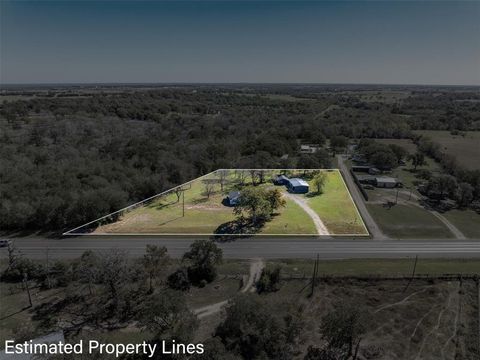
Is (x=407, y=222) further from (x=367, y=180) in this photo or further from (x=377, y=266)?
(x=367, y=180)

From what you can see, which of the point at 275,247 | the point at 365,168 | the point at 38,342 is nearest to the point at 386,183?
the point at 365,168

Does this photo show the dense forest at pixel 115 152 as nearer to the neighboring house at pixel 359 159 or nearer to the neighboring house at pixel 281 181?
the neighboring house at pixel 281 181

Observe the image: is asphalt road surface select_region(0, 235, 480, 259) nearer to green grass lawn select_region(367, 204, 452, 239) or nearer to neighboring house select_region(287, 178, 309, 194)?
green grass lawn select_region(367, 204, 452, 239)

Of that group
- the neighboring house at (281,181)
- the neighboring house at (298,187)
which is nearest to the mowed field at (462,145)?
the neighboring house at (298,187)

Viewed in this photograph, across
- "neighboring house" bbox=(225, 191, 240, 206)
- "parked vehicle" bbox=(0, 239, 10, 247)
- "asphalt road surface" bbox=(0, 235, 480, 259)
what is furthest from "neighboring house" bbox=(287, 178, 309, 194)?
"parked vehicle" bbox=(0, 239, 10, 247)

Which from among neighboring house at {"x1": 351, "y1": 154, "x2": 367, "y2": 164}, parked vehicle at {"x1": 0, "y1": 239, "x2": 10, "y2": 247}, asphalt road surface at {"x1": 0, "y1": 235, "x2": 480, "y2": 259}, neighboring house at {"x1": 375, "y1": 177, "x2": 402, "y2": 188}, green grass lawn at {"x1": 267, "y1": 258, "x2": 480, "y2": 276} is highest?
neighboring house at {"x1": 351, "y1": 154, "x2": 367, "y2": 164}

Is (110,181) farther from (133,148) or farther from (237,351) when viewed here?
(237,351)

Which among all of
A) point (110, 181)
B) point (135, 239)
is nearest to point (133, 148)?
point (110, 181)
